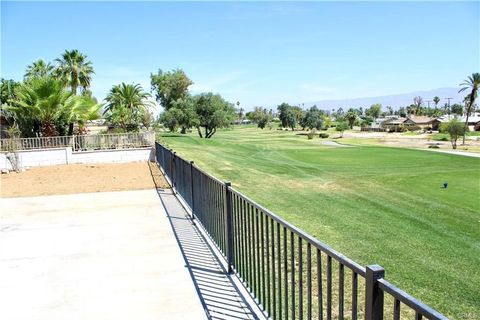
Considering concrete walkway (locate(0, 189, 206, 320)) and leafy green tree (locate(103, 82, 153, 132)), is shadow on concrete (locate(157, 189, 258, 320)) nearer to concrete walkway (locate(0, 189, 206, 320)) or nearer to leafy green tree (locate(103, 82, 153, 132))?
concrete walkway (locate(0, 189, 206, 320))

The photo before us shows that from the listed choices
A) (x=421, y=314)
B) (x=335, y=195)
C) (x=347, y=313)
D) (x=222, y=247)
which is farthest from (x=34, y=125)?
(x=421, y=314)

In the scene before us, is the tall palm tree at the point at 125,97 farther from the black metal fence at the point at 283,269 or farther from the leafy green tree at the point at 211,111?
the black metal fence at the point at 283,269

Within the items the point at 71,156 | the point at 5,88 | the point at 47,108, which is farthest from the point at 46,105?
the point at 5,88

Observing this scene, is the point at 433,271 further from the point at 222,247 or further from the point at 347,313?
the point at 222,247

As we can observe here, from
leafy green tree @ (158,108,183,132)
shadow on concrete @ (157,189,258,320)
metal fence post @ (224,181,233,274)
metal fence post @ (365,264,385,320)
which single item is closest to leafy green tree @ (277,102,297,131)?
leafy green tree @ (158,108,183,132)

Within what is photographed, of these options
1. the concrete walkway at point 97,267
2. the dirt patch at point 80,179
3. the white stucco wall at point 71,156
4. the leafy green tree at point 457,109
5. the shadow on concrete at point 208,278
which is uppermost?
the leafy green tree at point 457,109

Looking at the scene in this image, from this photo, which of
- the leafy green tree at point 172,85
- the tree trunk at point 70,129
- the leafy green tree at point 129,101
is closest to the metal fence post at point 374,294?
the tree trunk at point 70,129

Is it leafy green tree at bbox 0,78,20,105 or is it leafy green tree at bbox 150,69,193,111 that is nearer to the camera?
leafy green tree at bbox 0,78,20,105

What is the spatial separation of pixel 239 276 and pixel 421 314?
328 centimetres

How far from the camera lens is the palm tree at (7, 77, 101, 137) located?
2188 centimetres

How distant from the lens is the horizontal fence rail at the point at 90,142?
20.0m

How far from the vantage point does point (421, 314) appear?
1.75 m

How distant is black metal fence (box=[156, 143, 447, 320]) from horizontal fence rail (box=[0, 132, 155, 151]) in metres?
15.0

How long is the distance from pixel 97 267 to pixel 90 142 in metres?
17.0
